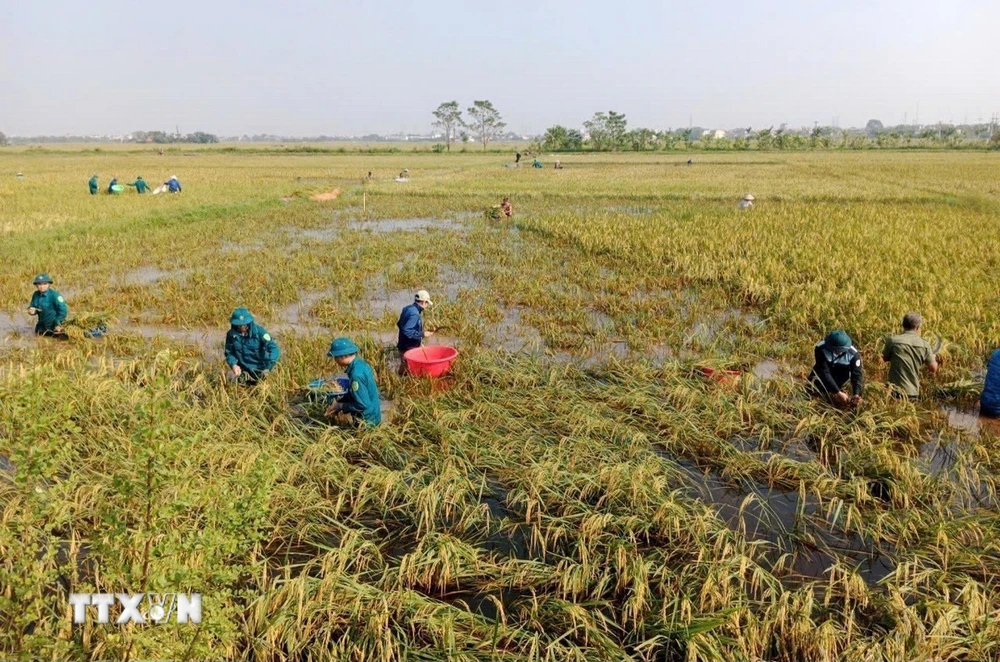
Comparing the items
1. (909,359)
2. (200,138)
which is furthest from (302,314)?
(200,138)

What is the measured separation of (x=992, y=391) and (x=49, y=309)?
1009cm

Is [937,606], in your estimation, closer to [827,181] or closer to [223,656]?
[223,656]

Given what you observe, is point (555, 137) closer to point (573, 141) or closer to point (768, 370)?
point (573, 141)

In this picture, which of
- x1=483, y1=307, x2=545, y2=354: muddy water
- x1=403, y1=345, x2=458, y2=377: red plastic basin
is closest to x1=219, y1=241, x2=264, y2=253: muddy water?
x1=483, y1=307, x2=545, y2=354: muddy water

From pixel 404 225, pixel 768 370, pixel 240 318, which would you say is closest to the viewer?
pixel 240 318

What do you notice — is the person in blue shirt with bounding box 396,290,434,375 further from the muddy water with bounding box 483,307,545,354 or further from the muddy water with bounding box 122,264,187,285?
the muddy water with bounding box 122,264,187,285

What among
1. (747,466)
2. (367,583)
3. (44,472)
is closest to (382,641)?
(367,583)

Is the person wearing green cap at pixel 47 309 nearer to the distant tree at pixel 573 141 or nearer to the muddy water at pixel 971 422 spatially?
the muddy water at pixel 971 422

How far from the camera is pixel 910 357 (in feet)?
17.6

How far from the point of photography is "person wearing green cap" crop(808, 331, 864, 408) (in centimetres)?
526

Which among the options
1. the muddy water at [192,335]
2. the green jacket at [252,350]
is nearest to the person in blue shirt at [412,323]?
the green jacket at [252,350]

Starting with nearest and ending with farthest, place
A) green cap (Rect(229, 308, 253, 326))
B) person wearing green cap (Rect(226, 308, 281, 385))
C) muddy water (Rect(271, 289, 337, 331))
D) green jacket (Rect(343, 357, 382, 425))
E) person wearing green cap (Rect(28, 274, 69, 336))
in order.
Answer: green jacket (Rect(343, 357, 382, 425))
green cap (Rect(229, 308, 253, 326))
person wearing green cap (Rect(226, 308, 281, 385))
person wearing green cap (Rect(28, 274, 69, 336))
muddy water (Rect(271, 289, 337, 331))

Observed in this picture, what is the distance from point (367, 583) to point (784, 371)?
5.06 metres

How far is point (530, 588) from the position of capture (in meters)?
3.22
